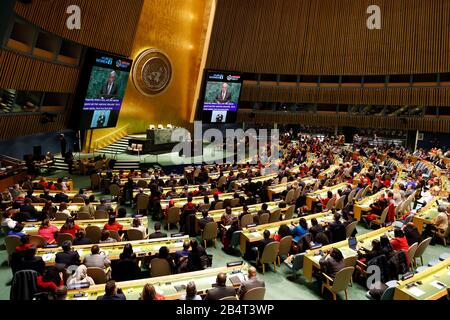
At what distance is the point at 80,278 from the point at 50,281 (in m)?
0.42

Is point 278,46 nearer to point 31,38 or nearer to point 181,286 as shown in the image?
point 31,38

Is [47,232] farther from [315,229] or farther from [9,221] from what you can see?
[315,229]

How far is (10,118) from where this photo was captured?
12812 millimetres

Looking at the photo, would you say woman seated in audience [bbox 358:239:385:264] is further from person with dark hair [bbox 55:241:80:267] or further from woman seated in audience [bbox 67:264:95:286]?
person with dark hair [bbox 55:241:80:267]

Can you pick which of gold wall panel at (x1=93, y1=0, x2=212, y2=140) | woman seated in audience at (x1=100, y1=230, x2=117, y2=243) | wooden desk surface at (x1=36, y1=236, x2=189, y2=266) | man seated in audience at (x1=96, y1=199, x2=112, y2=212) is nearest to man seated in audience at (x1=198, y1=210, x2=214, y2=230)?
wooden desk surface at (x1=36, y1=236, x2=189, y2=266)

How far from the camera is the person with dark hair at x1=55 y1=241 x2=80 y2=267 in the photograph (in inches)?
231

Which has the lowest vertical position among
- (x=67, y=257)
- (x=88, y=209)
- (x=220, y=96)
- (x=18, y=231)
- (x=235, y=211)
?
(x=67, y=257)

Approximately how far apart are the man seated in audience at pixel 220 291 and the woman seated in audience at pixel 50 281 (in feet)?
7.71

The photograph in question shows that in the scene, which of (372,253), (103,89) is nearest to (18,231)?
(372,253)

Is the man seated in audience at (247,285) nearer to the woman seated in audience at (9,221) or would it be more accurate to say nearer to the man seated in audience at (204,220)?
the man seated in audience at (204,220)

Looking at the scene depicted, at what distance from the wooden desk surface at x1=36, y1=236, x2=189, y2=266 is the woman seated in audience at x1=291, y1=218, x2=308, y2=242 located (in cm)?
279

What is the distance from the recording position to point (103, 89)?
16438 millimetres

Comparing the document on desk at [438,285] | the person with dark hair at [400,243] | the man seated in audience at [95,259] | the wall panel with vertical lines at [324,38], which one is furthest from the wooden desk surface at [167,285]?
the wall panel with vertical lines at [324,38]
